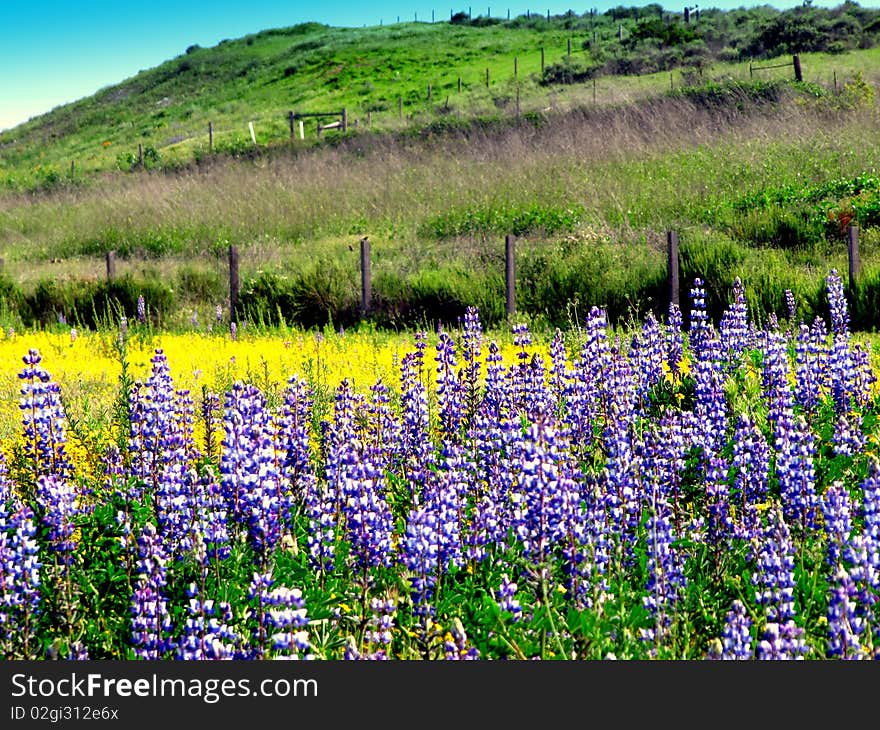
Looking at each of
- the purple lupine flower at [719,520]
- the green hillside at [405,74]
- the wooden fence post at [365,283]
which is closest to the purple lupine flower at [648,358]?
the purple lupine flower at [719,520]

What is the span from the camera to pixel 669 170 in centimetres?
2177

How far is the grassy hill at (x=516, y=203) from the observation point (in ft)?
50.9

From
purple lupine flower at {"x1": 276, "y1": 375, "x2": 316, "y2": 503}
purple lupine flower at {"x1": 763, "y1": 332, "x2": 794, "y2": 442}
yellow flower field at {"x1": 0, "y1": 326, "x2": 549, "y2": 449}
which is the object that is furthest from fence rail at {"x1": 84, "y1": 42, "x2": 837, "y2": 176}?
purple lupine flower at {"x1": 276, "y1": 375, "x2": 316, "y2": 503}

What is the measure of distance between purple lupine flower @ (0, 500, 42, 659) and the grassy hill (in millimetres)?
8372

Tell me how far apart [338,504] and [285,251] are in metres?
18.1

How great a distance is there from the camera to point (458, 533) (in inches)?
155

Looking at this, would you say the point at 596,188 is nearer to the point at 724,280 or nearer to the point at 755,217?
the point at 755,217

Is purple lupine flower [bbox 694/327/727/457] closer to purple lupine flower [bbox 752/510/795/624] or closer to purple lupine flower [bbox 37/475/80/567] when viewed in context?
purple lupine flower [bbox 752/510/795/624]

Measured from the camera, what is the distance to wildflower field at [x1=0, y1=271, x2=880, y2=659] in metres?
3.14

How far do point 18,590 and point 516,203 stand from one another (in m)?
18.9

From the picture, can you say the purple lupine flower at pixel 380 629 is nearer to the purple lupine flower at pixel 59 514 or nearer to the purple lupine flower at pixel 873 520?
the purple lupine flower at pixel 59 514

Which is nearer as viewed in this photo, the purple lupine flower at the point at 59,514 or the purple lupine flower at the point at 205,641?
the purple lupine flower at the point at 205,641

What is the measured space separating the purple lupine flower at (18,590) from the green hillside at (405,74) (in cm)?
3091

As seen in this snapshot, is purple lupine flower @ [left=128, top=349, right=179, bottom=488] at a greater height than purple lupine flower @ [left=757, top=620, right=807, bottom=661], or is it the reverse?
purple lupine flower @ [left=128, top=349, right=179, bottom=488]
